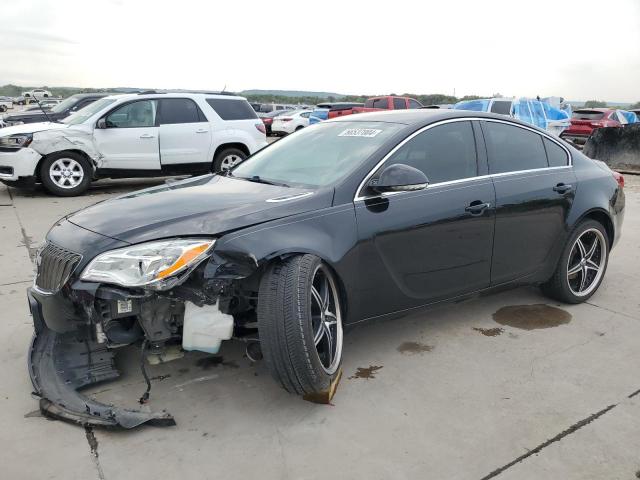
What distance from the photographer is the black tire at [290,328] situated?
2.67 metres

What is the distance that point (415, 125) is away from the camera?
11.9 ft

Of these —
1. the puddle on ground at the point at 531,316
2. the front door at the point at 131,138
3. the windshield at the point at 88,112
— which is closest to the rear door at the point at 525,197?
the puddle on ground at the point at 531,316

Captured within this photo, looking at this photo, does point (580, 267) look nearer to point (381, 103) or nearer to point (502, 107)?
point (502, 107)

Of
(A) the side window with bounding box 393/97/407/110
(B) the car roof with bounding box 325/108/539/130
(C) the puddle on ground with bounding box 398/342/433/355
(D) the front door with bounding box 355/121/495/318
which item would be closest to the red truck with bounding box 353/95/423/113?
(A) the side window with bounding box 393/97/407/110

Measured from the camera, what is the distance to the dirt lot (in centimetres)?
251

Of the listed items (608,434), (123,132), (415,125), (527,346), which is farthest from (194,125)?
(608,434)

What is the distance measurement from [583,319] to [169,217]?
3184 millimetres

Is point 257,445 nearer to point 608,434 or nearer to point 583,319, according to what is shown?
point 608,434

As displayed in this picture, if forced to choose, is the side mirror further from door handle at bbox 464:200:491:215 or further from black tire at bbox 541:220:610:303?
black tire at bbox 541:220:610:303

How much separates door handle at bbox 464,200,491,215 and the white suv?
719 cm

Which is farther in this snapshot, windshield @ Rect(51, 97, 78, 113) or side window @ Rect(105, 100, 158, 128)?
windshield @ Rect(51, 97, 78, 113)

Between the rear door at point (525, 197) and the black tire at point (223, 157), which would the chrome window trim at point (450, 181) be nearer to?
the rear door at point (525, 197)

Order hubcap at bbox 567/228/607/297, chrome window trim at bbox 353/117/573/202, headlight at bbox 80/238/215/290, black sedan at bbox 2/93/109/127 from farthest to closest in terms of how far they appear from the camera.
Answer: black sedan at bbox 2/93/109/127, hubcap at bbox 567/228/607/297, chrome window trim at bbox 353/117/573/202, headlight at bbox 80/238/215/290

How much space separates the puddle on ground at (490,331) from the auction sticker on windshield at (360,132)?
1607mm
